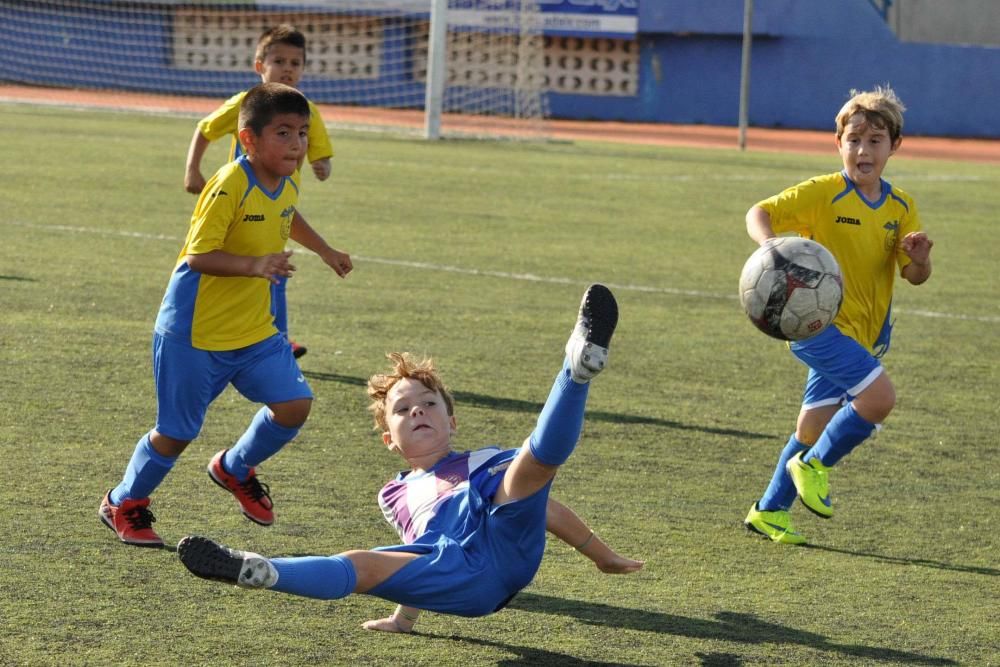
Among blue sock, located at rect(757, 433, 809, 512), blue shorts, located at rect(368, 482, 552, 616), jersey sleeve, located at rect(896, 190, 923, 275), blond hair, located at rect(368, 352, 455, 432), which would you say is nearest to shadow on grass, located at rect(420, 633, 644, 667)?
blue shorts, located at rect(368, 482, 552, 616)

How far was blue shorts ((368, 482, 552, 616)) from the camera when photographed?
3910mm

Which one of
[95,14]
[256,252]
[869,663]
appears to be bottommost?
[869,663]

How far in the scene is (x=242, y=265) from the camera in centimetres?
475

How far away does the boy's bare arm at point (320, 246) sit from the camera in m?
5.40

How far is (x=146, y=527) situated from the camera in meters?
4.85

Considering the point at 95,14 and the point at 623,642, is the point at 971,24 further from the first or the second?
the point at 623,642

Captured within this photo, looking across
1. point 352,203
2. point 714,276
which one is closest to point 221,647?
point 714,276

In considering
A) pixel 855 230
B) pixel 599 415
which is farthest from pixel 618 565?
pixel 599 415

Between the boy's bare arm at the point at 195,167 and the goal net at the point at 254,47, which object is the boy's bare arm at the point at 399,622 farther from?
the goal net at the point at 254,47

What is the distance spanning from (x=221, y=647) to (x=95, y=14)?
32.0 meters

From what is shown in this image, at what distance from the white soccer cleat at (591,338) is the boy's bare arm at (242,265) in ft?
4.03

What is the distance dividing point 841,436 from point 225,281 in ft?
7.53

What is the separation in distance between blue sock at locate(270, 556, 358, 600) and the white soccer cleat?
0.77 meters

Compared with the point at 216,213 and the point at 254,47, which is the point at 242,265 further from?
the point at 254,47
